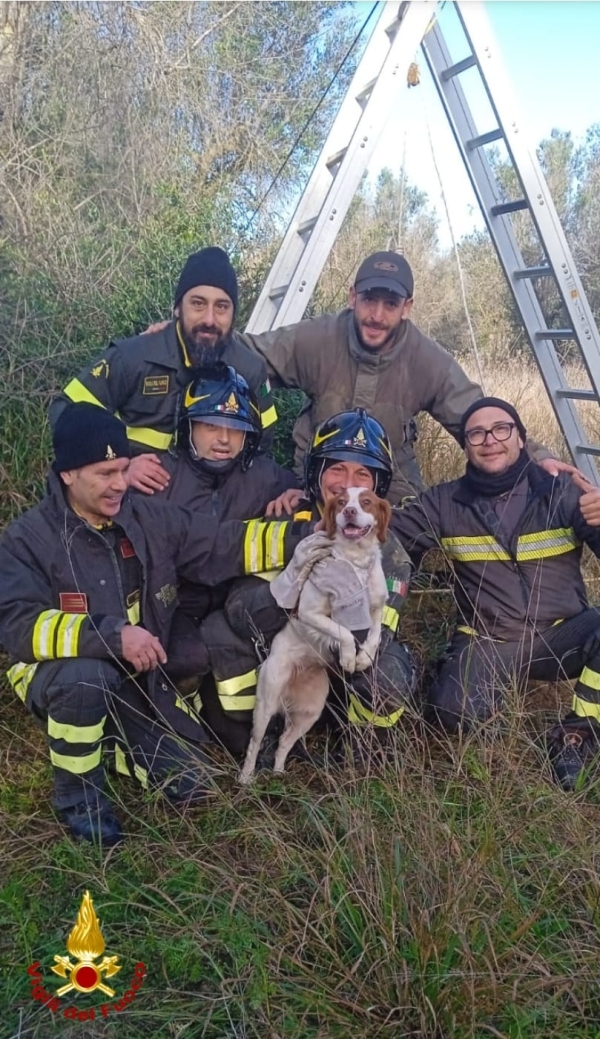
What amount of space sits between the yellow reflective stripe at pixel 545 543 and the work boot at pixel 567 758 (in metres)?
0.78

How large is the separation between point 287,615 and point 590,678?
1296 millimetres

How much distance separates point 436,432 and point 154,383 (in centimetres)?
249

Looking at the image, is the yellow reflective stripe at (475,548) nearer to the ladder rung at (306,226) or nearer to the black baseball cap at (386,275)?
the black baseball cap at (386,275)

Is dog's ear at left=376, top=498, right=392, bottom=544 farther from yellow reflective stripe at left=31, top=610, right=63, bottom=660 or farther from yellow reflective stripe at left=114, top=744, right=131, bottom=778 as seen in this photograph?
yellow reflective stripe at left=114, top=744, right=131, bottom=778

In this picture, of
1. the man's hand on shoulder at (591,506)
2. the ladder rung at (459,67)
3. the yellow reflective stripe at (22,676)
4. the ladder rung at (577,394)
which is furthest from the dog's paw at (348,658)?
the ladder rung at (459,67)

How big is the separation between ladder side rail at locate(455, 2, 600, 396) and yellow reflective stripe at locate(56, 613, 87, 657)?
3203 mm

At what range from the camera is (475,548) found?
396cm

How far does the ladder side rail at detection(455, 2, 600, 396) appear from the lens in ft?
15.1

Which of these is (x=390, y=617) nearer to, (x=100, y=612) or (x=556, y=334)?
(x=100, y=612)

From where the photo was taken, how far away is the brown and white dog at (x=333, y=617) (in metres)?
3.21

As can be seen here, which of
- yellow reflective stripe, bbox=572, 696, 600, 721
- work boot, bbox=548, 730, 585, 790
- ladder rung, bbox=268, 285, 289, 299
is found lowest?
work boot, bbox=548, 730, 585, 790

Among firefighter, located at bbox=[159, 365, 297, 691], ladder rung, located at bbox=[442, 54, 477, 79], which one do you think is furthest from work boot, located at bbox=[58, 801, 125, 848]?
ladder rung, located at bbox=[442, 54, 477, 79]

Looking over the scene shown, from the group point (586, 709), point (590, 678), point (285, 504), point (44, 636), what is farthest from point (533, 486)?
point (44, 636)

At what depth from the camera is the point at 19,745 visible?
381 cm
